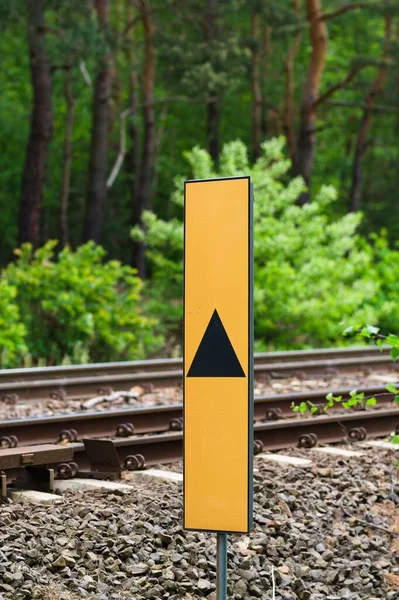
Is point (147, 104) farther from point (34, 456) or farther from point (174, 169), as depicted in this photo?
point (34, 456)

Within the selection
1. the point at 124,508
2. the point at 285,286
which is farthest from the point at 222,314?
the point at 285,286

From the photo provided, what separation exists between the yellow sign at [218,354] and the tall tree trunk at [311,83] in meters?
22.7

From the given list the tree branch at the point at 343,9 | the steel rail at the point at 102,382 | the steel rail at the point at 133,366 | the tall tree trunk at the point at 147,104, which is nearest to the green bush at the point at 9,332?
the steel rail at the point at 133,366

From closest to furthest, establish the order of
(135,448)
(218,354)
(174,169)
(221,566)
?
(218,354) → (221,566) → (135,448) → (174,169)

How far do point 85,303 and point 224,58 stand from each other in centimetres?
1680

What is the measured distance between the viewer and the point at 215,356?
12.4 feet

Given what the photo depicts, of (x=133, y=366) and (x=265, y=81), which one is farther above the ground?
(x=265, y=81)

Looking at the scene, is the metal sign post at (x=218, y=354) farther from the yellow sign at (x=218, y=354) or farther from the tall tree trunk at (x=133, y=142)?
the tall tree trunk at (x=133, y=142)

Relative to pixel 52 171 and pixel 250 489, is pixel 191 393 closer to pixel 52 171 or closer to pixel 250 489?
pixel 250 489

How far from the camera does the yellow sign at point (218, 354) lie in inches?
147

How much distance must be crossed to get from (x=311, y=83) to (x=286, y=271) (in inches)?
435

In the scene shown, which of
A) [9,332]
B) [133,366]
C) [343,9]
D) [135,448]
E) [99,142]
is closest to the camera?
[135,448]

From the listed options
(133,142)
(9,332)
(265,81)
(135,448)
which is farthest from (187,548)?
(265,81)

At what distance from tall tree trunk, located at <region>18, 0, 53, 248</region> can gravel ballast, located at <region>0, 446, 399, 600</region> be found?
1900 centimetres
